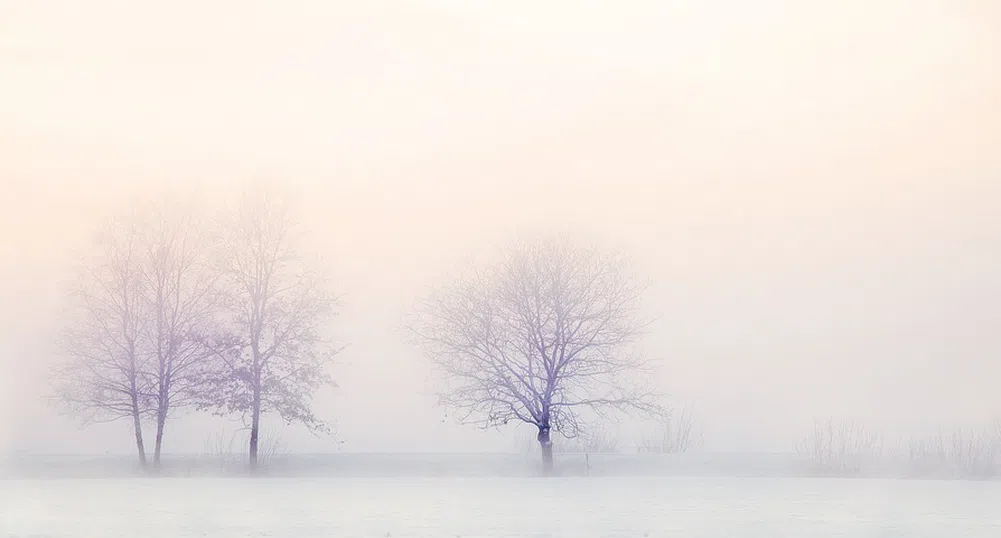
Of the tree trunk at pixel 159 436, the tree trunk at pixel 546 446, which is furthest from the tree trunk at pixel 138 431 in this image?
the tree trunk at pixel 546 446

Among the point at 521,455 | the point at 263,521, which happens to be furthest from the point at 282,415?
the point at 263,521

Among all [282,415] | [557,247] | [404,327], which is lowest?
[282,415]

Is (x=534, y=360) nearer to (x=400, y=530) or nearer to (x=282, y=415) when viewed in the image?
(x=282, y=415)

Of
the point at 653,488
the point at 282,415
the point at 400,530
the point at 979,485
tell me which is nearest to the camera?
the point at 400,530

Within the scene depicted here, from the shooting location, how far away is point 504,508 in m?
27.5

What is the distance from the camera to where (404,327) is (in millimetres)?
45812

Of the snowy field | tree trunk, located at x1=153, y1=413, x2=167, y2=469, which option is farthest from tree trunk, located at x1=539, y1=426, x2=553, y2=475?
tree trunk, located at x1=153, y1=413, x2=167, y2=469

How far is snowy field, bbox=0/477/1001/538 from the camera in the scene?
2244 centimetres

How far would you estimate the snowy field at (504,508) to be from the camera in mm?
22438

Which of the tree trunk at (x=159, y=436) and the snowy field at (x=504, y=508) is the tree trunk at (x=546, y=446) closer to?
the snowy field at (x=504, y=508)

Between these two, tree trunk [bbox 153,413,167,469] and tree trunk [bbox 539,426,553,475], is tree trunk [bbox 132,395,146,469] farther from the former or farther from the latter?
tree trunk [bbox 539,426,553,475]

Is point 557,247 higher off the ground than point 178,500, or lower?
higher

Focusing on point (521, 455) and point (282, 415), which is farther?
point (521, 455)

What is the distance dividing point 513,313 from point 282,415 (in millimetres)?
9892
